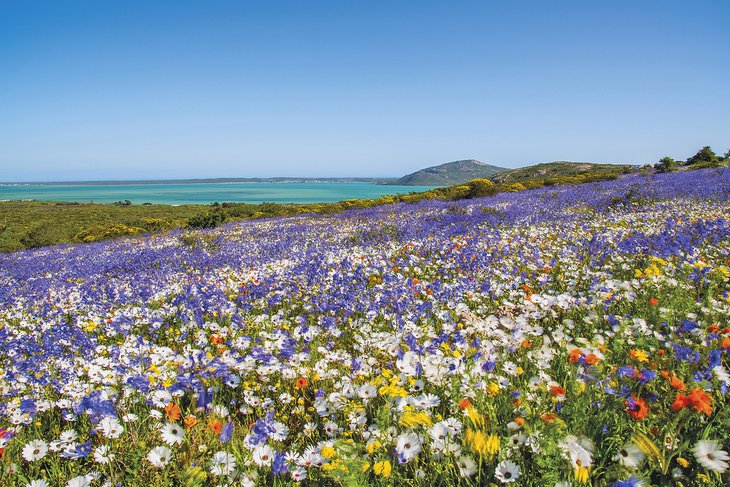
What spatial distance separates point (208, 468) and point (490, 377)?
1.96 m

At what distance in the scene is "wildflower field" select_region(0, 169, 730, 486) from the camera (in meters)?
2.02

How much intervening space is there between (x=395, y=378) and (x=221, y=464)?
1207 mm

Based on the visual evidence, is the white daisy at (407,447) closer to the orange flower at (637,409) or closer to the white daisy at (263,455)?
the white daisy at (263,455)

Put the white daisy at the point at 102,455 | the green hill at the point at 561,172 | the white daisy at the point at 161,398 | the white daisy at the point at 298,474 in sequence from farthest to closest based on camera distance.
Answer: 1. the green hill at the point at 561,172
2. the white daisy at the point at 161,398
3. the white daisy at the point at 102,455
4. the white daisy at the point at 298,474

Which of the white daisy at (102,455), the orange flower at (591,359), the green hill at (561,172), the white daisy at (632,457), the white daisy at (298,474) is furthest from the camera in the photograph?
the green hill at (561,172)

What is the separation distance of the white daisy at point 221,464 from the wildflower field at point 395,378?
1 centimetres

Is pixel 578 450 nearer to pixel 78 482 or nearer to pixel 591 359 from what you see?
pixel 591 359

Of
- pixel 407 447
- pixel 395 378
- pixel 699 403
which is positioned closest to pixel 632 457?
pixel 699 403

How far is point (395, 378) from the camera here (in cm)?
271

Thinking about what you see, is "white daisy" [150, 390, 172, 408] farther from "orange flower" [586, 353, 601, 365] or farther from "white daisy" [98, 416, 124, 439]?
"orange flower" [586, 353, 601, 365]

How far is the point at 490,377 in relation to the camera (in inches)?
109

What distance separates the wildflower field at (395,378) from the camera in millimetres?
2021

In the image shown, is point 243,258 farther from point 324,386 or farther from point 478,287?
point 324,386

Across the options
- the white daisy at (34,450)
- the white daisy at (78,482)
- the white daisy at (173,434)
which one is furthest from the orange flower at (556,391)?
the white daisy at (34,450)
